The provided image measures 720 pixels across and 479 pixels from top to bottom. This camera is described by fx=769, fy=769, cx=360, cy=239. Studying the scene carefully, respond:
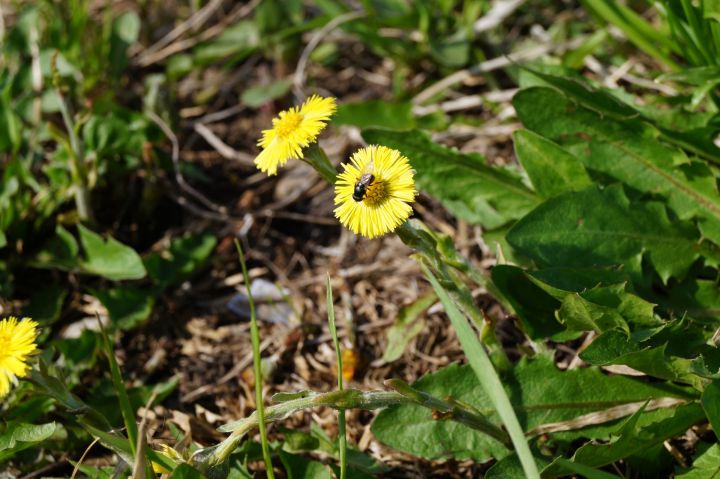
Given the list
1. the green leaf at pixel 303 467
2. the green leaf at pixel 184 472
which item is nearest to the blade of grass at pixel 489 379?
the green leaf at pixel 303 467

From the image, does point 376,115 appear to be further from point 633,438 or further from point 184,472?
point 184,472

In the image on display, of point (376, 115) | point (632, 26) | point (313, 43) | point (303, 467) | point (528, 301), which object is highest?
point (632, 26)

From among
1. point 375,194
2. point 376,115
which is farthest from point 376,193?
point 376,115

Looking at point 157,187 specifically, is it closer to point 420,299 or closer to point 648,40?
point 420,299

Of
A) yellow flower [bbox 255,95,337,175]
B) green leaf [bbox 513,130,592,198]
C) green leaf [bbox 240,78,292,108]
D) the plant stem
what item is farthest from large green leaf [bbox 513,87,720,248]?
green leaf [bbox 240,78,292,108]

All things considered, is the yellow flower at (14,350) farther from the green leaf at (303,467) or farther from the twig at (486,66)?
the twig at (486,66)

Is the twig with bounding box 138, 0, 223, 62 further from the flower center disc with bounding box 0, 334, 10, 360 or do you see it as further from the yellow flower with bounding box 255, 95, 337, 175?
the flower center disc with bounding box 0, 334, 10, 360
